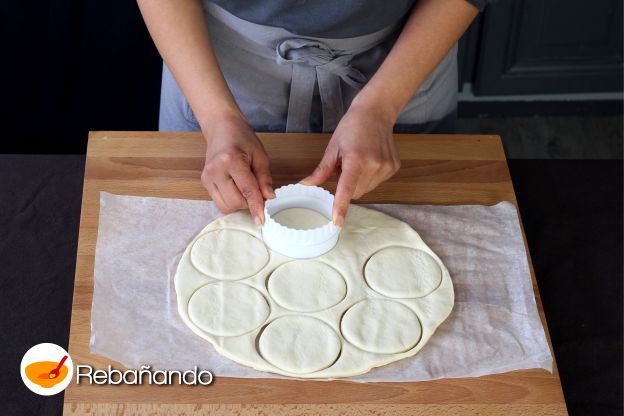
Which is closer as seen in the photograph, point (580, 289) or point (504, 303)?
point (504, 303)

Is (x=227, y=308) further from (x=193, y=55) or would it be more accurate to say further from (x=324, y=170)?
(x=193, y=55)

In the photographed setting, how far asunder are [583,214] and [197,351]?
672mm

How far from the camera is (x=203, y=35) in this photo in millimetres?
1146

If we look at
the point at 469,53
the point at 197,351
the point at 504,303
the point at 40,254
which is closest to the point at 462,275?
the point at 504,303

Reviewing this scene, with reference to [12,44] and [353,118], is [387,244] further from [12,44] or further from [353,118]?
[12,44]

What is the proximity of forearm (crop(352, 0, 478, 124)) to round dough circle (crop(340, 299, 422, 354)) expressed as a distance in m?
0.29

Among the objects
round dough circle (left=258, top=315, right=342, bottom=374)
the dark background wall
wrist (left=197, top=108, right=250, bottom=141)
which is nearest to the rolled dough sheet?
round dough circle (left=258, top=315, right=342, bottom=374)

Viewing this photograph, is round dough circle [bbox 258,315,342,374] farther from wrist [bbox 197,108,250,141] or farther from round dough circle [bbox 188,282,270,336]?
wrist [bbox 197,108,250,141]

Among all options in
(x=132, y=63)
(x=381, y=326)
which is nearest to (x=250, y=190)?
(x=381, y=326)

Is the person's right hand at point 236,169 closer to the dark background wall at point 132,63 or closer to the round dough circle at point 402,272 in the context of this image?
the round dough circle at point 402,272

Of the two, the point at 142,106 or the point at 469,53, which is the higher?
the point at 469,53

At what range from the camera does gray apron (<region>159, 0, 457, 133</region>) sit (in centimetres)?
118

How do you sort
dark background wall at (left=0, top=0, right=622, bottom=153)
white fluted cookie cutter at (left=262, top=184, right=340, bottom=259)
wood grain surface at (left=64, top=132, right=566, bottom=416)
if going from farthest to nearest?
dark background wall at (left=0, top=0, right=622, bottom=153)
white fluted cookie cutter at (left=262, top=184, right=340, bottom=259)
wood grain surface at (left=64, top=132, right=566, bottom=416)

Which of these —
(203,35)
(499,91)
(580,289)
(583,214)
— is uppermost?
(499,91)
